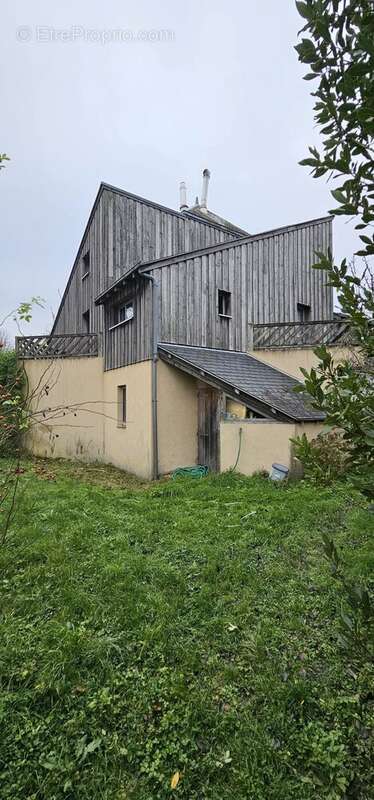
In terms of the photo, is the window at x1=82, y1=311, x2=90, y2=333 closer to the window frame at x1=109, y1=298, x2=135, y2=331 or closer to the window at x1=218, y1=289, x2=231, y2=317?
the window frame at x1=109, y1=298, x2=135, y2=331

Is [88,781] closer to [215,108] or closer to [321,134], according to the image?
[321,134]

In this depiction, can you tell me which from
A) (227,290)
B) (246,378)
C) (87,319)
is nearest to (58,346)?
(87,319)

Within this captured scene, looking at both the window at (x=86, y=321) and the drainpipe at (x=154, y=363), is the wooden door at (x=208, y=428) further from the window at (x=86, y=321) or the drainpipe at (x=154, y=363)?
the window at (x=86, y=321)

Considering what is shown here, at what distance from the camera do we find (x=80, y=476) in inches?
360

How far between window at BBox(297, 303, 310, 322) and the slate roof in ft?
10.7

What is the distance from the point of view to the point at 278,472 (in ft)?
23.1

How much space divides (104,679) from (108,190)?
13.9 m

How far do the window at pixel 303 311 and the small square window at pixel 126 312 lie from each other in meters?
5.69

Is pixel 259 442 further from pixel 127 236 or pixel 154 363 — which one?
pixel 127 236

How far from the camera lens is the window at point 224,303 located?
1050cm

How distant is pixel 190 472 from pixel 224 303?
193 inches

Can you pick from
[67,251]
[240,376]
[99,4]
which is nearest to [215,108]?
[99,4]

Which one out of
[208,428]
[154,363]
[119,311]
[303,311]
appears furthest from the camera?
[303,311]

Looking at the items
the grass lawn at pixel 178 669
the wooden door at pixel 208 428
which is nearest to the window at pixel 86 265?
the wooden door at pixel 208 428
